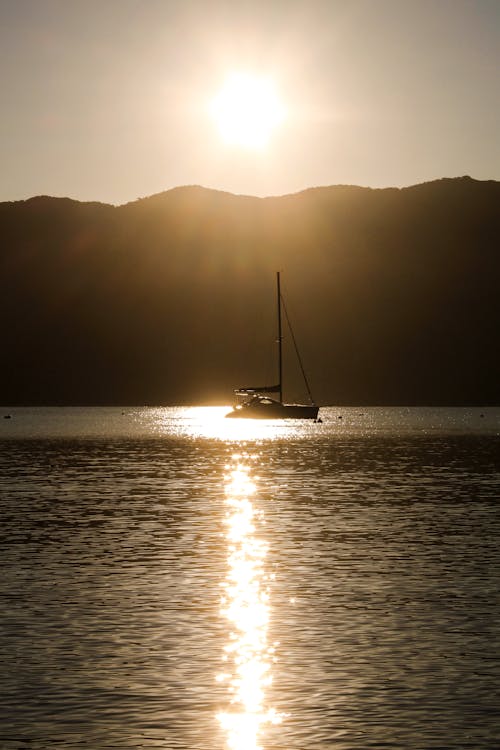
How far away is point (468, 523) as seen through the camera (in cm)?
4481

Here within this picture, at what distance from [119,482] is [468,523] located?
2653 centimetres

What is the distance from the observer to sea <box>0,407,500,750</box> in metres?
17.7

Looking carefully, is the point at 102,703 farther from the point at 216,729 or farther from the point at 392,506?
the point at 392,506

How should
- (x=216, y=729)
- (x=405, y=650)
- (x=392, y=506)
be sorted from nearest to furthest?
(x=216, y=729), (x=405, y=650), (x=392, y=506)

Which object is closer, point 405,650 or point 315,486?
point 405,650

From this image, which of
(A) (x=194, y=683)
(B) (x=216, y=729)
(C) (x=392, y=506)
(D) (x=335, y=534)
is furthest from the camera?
(C) (x=392, y=506)

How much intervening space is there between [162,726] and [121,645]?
574 cm

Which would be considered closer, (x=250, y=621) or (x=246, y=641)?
(x=246, y=641)

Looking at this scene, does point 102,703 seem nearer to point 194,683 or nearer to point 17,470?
point 194,683

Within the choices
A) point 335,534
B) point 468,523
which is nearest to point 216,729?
point 335,534

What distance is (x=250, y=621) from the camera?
2545cm

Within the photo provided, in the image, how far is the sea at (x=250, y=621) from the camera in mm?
17672

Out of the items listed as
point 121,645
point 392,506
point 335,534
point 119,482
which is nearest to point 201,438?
point 119,482

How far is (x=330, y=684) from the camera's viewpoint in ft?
65.1
